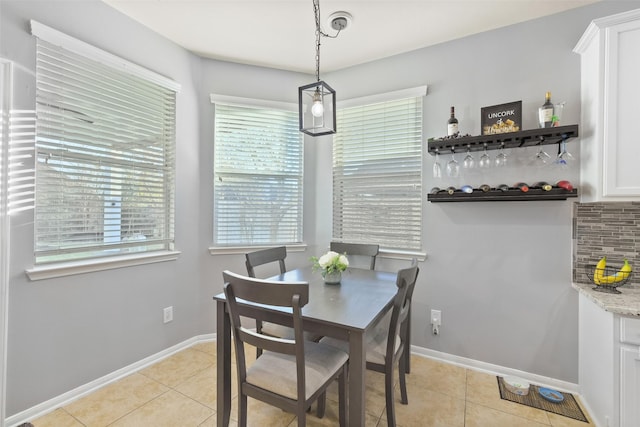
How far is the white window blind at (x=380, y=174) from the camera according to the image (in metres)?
2.65

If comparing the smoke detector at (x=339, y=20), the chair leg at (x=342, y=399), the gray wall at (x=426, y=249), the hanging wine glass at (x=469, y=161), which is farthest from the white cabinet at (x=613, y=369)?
the smoke detector at (x=339, y=20)

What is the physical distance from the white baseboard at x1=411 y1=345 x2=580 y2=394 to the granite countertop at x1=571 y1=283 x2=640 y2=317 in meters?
0.75

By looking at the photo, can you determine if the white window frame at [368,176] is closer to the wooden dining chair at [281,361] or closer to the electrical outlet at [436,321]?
the electrical outlet at [436,321]

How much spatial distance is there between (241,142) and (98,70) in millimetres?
1212

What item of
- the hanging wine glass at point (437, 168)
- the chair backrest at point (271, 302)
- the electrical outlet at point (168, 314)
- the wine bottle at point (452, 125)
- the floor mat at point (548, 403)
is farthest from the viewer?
the electrical outlet at point (168, 314)

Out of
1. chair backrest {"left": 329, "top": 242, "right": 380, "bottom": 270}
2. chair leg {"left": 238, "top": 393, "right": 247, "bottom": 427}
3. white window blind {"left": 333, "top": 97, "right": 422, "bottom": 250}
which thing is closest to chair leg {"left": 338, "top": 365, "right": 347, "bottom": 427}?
chair leg {"left": 238, "top": 393, "right": 247, "bottom": 427}

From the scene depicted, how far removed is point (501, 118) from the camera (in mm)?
2180

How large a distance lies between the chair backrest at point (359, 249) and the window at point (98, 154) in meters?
1.55

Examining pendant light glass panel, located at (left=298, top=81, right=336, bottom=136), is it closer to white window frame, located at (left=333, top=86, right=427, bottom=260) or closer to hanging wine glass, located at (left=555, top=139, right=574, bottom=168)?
white window frame, located at (left=333, top=86, right=427, bottom=260)

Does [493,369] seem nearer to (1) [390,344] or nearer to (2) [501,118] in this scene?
(1) [390,344]

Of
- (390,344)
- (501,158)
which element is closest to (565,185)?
(501,158)

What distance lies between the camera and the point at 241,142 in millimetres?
2934

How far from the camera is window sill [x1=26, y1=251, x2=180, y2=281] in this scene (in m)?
1.80

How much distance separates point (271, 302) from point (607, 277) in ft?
7.12
